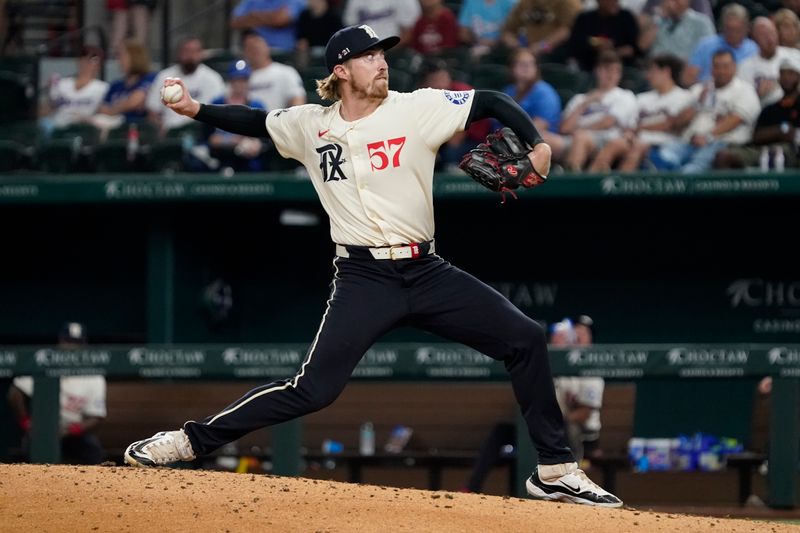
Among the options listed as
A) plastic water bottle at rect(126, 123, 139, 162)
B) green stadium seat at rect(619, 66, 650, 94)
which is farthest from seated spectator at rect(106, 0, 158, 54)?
green stadium seat at rect(619, 66, 650, 94)

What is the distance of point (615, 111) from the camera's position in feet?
33.2

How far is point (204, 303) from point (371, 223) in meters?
6.13

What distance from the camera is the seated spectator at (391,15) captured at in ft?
38.3

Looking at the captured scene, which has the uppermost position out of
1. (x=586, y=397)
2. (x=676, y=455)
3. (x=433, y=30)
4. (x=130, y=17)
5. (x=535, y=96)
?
(x=130, y=17)

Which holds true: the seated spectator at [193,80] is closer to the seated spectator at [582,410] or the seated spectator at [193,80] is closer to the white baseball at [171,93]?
the seated spectator at [582,410]

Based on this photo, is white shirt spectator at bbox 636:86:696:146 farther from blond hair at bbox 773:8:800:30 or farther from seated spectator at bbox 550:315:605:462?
seated spectator at bbox 550:315:605:462

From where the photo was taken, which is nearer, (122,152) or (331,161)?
(331,161)

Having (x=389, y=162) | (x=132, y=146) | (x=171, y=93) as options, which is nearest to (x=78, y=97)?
(x=132, y=146)

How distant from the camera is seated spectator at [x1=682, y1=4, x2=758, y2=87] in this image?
1042cm

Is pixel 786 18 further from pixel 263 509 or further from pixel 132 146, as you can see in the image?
pixel 263 509

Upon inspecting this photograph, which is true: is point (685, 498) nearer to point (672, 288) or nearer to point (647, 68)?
point (672, 288)

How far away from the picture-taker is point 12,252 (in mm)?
11719

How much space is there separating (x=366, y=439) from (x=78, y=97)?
14.4 ft

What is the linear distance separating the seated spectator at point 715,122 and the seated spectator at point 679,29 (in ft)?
2.46
